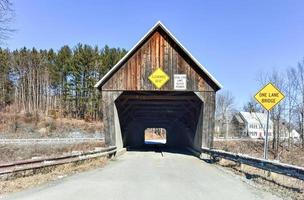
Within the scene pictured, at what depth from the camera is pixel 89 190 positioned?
336 inches

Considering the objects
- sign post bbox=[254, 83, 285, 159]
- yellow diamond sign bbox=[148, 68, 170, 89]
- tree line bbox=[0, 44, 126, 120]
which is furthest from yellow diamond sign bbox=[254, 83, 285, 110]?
tree line bbox=[0, 44, 126, 120]

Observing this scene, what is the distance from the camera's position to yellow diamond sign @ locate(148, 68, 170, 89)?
2258 centimetres

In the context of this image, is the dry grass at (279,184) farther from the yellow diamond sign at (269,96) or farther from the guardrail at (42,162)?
the guardrail at (42,162)

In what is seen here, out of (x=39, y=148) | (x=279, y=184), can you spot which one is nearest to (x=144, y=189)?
(x=279, y=184)

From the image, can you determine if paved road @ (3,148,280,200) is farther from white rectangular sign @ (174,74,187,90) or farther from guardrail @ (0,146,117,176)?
white rectangular sign @ (174,74,187,90)

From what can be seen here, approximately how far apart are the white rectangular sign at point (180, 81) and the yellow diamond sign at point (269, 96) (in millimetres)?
9443

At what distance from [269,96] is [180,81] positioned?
976cm

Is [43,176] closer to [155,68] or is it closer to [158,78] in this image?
[158,78]

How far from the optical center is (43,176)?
1103 cm

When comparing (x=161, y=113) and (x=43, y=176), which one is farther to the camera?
(x=161, y=113)

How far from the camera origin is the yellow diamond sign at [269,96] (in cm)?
1303

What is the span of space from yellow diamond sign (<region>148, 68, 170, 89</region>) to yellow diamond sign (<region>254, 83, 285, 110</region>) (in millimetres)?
9851

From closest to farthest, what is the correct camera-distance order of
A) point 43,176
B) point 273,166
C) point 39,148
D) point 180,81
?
point 273,166, point 43,176, point 180,81, point 39,148

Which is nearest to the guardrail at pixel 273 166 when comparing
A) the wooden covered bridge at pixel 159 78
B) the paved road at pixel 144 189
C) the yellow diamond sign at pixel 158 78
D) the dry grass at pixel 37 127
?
the paved road at pixel 144 189
